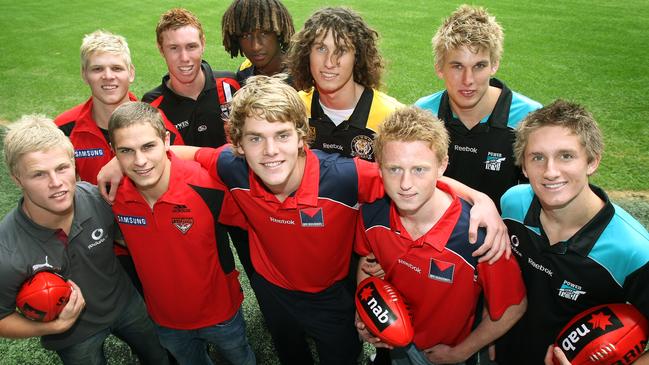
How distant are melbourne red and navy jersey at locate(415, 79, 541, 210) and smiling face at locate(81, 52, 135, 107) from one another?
210 centimetres

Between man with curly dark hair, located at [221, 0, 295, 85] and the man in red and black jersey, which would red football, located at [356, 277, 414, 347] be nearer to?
the man in red and black jersey

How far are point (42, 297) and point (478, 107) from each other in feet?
8.44

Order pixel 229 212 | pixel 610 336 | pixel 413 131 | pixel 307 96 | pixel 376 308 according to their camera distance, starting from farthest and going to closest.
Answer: pixel 307 96
pixel 229 212
pixel 376 308
pixel 413 131
pixel 610 336

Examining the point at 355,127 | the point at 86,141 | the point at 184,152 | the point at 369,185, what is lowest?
the point at 86,141

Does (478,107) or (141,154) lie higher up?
(478,107)

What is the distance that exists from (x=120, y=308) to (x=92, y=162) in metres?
1.00

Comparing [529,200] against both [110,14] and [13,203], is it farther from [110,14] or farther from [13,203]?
[110,14]

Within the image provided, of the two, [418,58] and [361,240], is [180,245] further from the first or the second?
[418,58]

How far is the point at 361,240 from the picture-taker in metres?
2.62

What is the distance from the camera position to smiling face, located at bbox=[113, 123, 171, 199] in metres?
2.44

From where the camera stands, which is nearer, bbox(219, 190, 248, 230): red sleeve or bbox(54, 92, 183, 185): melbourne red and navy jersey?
bbox(219, 190, 248, 230): red sleeve

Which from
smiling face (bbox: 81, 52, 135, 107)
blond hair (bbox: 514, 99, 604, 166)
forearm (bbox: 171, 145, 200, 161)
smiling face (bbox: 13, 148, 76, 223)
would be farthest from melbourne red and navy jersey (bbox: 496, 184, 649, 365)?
smiling face (bbox: 81, 52, 135, 107)

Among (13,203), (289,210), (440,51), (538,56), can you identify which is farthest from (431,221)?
(538,56)

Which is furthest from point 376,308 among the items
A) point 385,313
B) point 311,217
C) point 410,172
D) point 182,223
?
point 182,223
